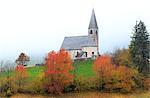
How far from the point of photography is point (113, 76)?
9094cm

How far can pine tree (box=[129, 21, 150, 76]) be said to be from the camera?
299 ft

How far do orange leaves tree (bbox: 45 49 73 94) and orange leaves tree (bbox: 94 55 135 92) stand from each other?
22.0 feet

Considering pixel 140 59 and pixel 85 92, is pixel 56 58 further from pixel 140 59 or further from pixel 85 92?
pixel 140 59

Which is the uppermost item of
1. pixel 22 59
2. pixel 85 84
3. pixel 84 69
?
pixel 22 59

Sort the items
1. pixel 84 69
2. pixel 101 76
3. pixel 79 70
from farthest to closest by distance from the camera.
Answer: pixel 84 69 < pixel 79 70 < pixel 101 76

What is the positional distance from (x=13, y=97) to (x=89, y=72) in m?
19.0

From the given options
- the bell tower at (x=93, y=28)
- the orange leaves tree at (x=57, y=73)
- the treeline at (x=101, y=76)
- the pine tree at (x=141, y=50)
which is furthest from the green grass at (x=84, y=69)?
the bell tower at (x=93, y=28)

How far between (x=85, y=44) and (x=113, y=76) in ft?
95.5

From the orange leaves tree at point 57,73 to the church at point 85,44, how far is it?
843 inches

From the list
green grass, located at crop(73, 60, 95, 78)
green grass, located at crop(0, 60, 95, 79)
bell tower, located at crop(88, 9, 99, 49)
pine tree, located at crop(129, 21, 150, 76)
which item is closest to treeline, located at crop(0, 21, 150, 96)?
pine tree, located at crop(129, 21, 150, 76)

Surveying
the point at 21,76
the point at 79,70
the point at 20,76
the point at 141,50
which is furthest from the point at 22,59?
the point at 141,50

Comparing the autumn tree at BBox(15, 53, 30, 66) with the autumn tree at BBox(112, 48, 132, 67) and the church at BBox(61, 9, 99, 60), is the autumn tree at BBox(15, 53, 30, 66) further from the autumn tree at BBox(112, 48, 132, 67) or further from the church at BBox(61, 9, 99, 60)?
the autumn tree at BBox(112, 48, 132, 67)

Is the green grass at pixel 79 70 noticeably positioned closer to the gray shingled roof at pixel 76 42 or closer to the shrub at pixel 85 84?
the shrub at pixel 85 84

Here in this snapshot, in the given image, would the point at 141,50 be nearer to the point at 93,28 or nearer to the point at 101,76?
the point at 101,76
